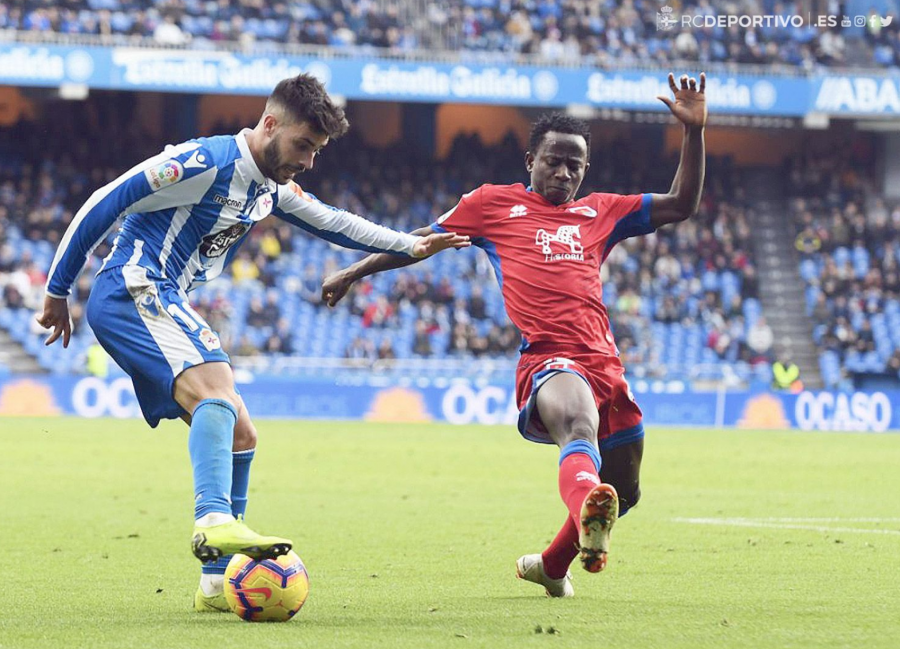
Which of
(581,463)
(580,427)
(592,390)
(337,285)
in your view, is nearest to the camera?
(581,463)

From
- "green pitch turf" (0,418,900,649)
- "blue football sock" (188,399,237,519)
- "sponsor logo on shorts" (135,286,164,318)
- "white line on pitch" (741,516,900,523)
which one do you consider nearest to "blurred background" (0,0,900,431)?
"green pitch turf" (0,418,900,649)

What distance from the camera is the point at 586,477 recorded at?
5953 millimetres

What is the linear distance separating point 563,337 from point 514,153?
30.1 metres

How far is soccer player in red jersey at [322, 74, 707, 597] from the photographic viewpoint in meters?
6.61

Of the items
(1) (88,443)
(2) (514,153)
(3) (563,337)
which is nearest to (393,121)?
(2) (514,153)

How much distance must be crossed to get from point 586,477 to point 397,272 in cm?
2666

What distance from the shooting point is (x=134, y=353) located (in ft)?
19.4

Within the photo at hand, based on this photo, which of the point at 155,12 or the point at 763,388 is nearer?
the point at 763,388

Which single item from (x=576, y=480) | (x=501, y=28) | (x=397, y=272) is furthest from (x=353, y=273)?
(x=501, y=28)

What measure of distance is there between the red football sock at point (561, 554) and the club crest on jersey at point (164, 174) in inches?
93.5

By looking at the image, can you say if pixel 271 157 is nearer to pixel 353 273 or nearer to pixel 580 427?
pixel 353 273

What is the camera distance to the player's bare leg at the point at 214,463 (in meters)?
5.26

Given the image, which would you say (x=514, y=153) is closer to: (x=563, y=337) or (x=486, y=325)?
(x=486, y=325)

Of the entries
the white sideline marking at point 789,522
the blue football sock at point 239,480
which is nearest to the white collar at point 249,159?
the blue football sock at point 239,480
